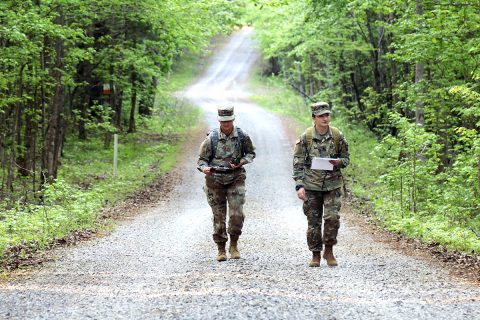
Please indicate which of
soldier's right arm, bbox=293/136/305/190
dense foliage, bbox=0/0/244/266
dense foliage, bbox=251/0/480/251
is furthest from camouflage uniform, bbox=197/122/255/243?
dense foliage, bbox=251/0/480/251

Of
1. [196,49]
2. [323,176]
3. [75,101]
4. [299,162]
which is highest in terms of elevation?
[196,49]

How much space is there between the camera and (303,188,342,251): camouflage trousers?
9008mm

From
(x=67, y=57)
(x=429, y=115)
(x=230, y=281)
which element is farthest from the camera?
(x=67, y=57)

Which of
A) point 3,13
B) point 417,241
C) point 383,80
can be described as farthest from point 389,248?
point 383,80

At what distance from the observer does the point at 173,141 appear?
31.6 m

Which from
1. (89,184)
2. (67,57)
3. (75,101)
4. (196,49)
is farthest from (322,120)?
(75,101)

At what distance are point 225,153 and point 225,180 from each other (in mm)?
388

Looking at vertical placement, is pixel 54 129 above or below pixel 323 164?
below

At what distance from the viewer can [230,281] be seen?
7.71 metres

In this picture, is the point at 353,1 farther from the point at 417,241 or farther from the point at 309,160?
the point at 309,160

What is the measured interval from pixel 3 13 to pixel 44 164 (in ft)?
16.8

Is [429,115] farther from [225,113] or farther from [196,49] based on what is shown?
[225,113]

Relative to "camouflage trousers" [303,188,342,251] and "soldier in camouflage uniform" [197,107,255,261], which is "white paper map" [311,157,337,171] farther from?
"soldier in camouflage uniform" [197,107,255,261]

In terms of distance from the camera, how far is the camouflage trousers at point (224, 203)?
9.60m
